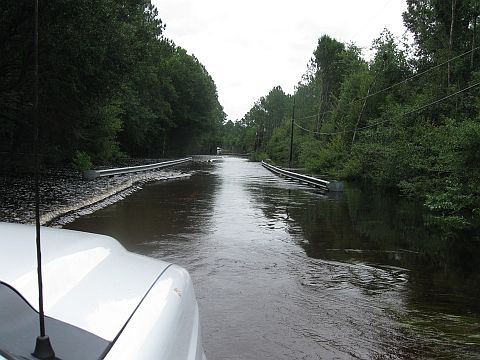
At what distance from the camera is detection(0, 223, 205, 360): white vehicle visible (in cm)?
142

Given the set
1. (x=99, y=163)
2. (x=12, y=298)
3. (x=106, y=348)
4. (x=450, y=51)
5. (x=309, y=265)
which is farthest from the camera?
(x=99, y=163)

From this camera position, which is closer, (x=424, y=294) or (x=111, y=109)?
(x=424, y=294)

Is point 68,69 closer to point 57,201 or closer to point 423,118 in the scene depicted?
point 57,201

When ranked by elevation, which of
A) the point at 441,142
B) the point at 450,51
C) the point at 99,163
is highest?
the point at 450,51

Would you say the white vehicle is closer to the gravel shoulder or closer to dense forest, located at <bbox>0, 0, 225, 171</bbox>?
dense forest, located at <bbox>0, 0, 225, 171</bbox>

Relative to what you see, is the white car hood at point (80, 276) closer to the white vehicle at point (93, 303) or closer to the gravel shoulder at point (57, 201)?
the white vehicle at point (93, 303)

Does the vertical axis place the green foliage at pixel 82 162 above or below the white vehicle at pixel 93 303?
below

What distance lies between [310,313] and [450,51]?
1109 inches

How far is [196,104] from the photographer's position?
76.3 metres

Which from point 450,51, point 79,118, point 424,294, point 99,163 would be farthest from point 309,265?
point 99,163

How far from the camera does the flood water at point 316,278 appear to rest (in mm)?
4699

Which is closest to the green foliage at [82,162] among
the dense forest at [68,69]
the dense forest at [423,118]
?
the dense forest at [68,69]

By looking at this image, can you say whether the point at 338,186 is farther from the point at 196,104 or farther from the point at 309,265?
the point at 196,104

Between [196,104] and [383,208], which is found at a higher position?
[196,104]
